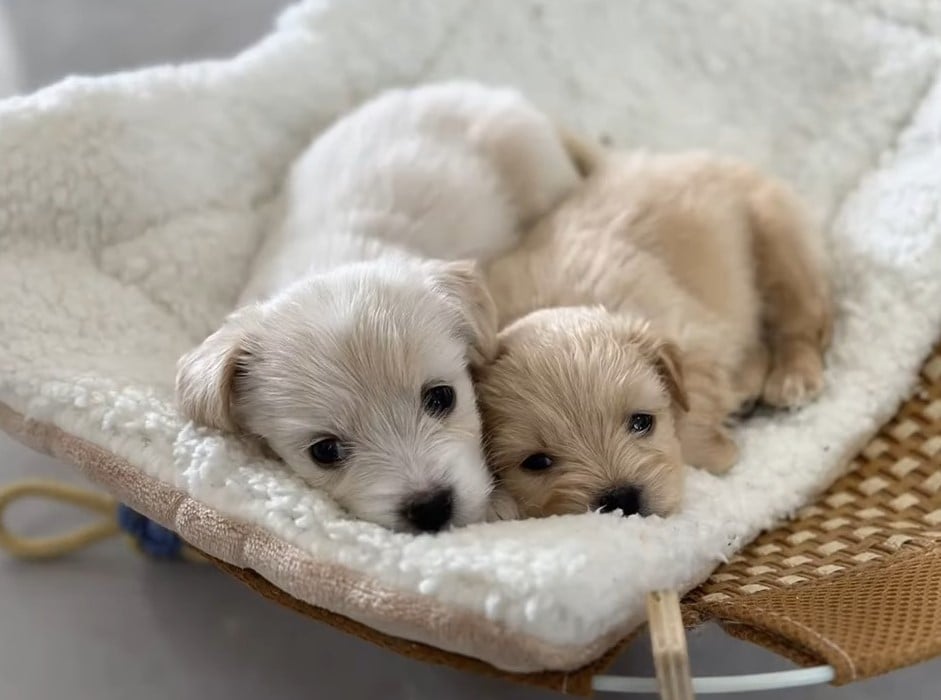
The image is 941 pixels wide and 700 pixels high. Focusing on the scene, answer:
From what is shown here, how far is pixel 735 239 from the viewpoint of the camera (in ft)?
8.28

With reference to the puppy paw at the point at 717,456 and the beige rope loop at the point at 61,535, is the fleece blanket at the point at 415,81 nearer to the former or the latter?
the puppy paw at the point at 717,456

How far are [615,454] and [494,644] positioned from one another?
468 millimetres

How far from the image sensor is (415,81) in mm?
3102

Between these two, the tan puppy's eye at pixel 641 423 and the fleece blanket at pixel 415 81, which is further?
the tan puppy's eye at pixel 641 423

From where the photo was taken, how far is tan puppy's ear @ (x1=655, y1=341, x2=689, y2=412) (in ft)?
6.44

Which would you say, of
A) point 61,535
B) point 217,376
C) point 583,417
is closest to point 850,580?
point 583,417

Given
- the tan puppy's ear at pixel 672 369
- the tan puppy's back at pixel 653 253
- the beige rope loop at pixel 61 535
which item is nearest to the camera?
the tan puppy's ear at pixel 672 369

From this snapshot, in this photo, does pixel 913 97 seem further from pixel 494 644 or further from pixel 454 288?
pixel 494 644

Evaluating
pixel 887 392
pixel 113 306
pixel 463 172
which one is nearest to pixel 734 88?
pixel 463 172

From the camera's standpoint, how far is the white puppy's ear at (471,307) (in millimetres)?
1926

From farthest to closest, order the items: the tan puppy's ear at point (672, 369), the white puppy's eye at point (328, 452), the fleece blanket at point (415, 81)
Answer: the tan puppy's ear at point (672, 369)
the white puppy's eye at point (328, 452)
the fleece blanket at point (415, 81)

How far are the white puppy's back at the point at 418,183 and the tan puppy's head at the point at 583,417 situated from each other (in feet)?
1.46

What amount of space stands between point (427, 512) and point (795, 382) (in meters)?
1.03

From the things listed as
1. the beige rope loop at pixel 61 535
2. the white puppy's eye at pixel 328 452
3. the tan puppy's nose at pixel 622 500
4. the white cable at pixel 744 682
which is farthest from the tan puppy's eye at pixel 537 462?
the beige rope loop at pixel 61 535
